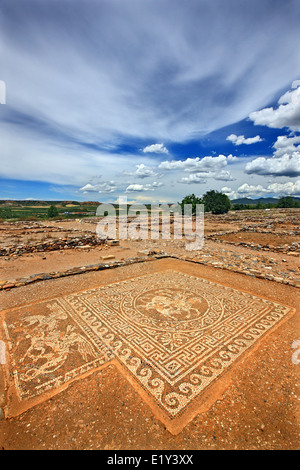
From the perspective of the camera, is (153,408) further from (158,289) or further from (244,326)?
(158,289)

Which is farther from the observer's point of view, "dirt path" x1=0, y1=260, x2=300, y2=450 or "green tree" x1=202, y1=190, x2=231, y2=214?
"green tree" x1=202, y1=190, x2=231, y2=214

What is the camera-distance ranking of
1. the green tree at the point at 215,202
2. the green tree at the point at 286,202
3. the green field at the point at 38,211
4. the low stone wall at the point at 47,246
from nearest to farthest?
the low stone wall at the point at 47,246, the green field at the point at 38,211, the green tree at the point at 215,202, the green tree at the point at 286,202

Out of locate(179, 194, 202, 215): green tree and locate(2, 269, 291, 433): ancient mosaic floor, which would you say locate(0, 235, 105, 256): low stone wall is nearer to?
locate(2, 269, 291, 433): ancient mosaic floor

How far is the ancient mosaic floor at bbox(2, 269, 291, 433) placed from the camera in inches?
91.9

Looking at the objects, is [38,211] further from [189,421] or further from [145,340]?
[189,421]

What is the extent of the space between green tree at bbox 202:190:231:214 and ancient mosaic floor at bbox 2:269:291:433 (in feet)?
113

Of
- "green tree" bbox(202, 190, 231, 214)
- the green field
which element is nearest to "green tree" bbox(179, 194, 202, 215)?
"green tree" bbox(202, 190, 231, 214)

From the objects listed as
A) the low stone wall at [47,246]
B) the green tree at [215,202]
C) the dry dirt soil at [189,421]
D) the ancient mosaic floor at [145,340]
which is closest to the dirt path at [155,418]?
the dry dirt soil at [189,421]

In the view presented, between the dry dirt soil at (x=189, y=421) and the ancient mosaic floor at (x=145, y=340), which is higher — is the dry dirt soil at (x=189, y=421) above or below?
below

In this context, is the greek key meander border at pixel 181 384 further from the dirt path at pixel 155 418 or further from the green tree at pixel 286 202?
the green tree at pixel 286 202

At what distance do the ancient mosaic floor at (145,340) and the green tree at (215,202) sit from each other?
34.5 metres

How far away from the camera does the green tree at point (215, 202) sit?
1457 inches

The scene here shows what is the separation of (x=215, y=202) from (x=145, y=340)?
37.9 metres
